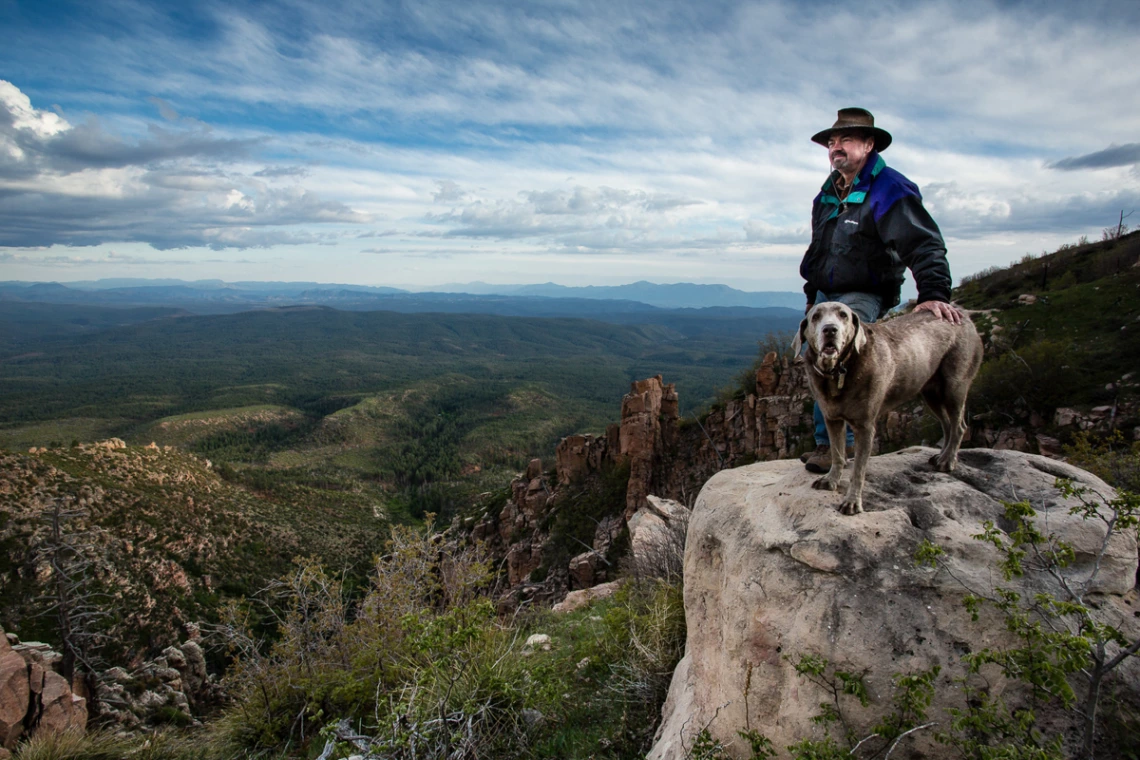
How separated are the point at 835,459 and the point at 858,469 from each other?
1.55 feet

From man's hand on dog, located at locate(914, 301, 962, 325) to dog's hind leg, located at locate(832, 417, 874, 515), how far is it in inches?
50.1

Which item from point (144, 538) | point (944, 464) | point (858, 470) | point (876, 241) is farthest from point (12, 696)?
point (144, 538)

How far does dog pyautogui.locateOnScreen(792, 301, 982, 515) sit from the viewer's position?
13.0ft

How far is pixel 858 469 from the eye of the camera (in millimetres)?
4250

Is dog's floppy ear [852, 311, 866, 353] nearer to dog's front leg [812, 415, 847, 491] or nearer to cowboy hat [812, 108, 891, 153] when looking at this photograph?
dog's front leg [812, 415, 847, 491]

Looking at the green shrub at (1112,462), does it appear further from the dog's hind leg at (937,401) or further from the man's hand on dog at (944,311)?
the man's hand on dog at (944,311)

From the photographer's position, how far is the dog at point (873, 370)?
3.95 meters

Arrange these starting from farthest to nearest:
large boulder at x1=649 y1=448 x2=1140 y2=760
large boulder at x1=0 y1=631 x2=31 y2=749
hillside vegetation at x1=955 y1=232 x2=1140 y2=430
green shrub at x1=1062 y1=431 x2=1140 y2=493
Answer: hillside vegetation at x1=955 y1=232 x2=1140 y2=430, large boulder at x1=0 y1=631 x2=31 y2=749, green shrub at x1=1062 y1=431 x2=1140 y2=493, large boulder at x1=649 y1=448 x2=1140 y2=760

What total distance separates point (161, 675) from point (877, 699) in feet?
90.6

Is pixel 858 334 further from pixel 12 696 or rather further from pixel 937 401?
pixel 12 696

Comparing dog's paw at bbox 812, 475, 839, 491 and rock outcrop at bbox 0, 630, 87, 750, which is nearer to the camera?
dog's paw at bbox 812, 475, 839, 491

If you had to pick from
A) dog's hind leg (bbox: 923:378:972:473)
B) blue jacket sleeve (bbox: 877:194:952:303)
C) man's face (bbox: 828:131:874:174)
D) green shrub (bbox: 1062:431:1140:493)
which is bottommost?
green shrub (bbox: 1062:431:1140:493)

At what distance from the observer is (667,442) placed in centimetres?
3219

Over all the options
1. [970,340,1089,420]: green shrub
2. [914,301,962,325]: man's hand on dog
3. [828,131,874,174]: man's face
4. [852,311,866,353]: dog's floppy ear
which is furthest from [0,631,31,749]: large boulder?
[970,340,1089,420]: green shrub
